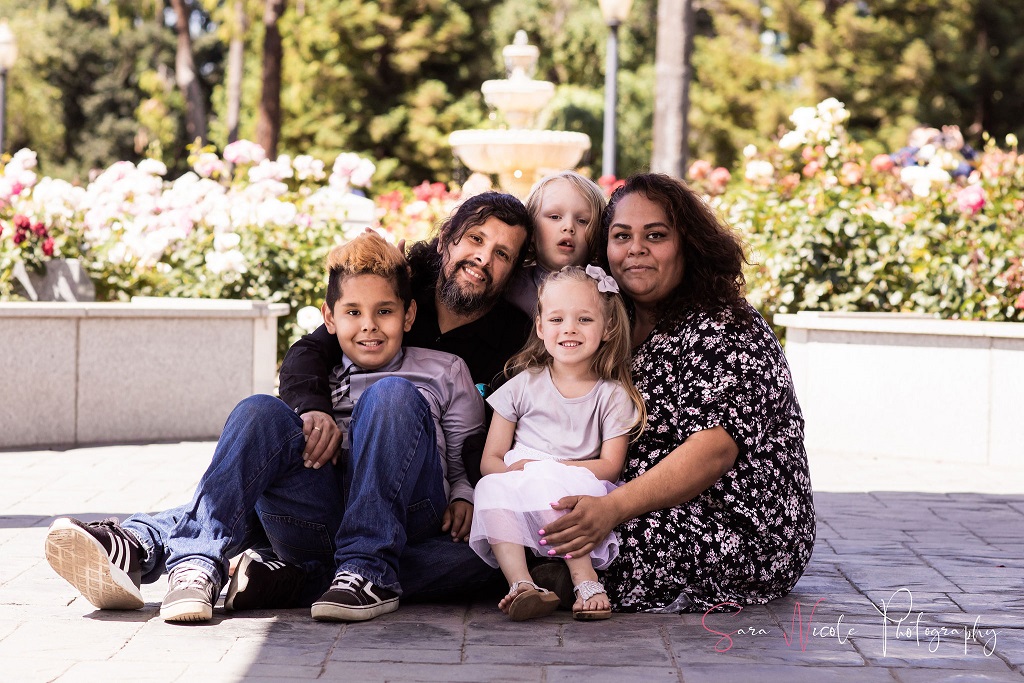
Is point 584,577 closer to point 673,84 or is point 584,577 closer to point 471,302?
point 471,302

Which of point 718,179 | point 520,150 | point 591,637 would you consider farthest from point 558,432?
point 520,150

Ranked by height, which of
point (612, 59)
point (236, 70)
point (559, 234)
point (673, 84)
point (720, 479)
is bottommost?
point (720, 479)

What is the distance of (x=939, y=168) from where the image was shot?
28.5 ft

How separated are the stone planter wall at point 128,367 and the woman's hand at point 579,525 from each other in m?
4.45

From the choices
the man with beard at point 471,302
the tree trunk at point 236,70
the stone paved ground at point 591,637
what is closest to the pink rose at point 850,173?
the stone paved ground at point 591,637

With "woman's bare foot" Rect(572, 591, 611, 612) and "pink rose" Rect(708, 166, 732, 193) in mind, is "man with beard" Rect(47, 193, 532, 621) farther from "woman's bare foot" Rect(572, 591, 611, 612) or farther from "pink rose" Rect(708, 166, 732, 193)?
"pink rose" Rect(708, 166, 732, 193)

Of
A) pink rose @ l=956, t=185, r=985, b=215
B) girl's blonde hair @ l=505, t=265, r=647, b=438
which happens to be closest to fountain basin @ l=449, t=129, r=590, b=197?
pink rose @ l=956, t=185, r=985, b=215

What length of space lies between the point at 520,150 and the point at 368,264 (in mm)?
8604

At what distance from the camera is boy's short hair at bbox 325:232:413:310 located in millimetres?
3949

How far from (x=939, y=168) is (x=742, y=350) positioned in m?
5.57

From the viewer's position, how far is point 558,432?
3758 millimetres

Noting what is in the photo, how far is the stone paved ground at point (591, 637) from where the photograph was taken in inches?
120

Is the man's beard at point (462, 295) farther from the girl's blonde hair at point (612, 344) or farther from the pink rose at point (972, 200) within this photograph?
the pink rose at point (972, 200)

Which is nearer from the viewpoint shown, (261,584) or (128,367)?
(261,584)
